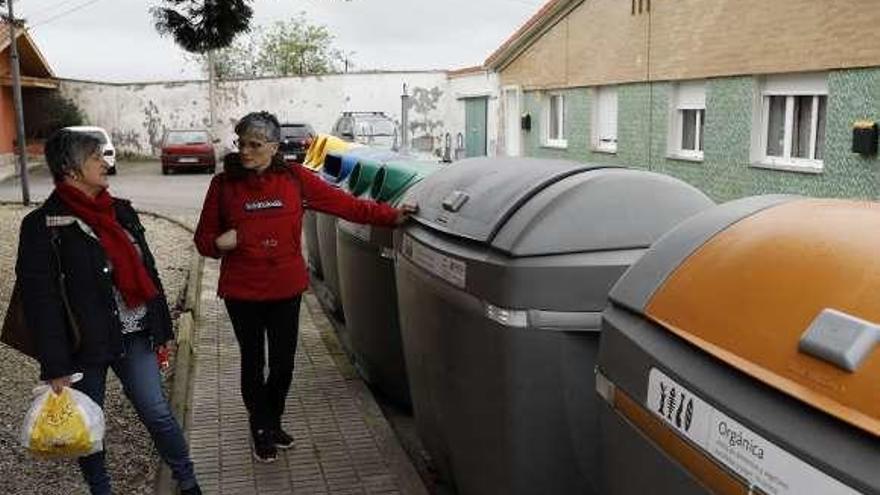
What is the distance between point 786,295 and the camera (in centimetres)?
181

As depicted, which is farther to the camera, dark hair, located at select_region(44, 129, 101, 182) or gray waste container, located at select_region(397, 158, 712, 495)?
dark hair, located at select_region(44, 129, 101, 182)

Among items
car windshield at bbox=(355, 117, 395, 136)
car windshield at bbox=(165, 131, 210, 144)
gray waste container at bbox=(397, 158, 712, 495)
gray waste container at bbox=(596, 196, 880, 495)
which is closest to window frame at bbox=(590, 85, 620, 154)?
car windshield at bbox=(355, 117, 395, 136)

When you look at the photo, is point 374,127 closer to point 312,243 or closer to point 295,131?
point 295,131

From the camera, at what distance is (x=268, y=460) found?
448 centimetres

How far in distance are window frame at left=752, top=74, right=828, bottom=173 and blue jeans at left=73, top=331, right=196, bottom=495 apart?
11187 mm

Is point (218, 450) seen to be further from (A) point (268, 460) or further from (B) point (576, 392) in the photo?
(B) point (576, 392)

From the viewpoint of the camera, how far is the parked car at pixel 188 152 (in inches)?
1100

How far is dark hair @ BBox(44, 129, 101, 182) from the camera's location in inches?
136

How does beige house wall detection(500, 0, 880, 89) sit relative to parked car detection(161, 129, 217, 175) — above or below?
above

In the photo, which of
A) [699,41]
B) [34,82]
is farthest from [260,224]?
[34,82]

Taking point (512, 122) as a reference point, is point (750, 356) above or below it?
below

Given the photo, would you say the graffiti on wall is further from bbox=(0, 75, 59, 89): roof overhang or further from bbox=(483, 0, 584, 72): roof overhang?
bbox=(0, 75, 59, 89): roof overhang

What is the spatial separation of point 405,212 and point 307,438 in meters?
1.46

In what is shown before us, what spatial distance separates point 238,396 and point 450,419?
7.48 ft
